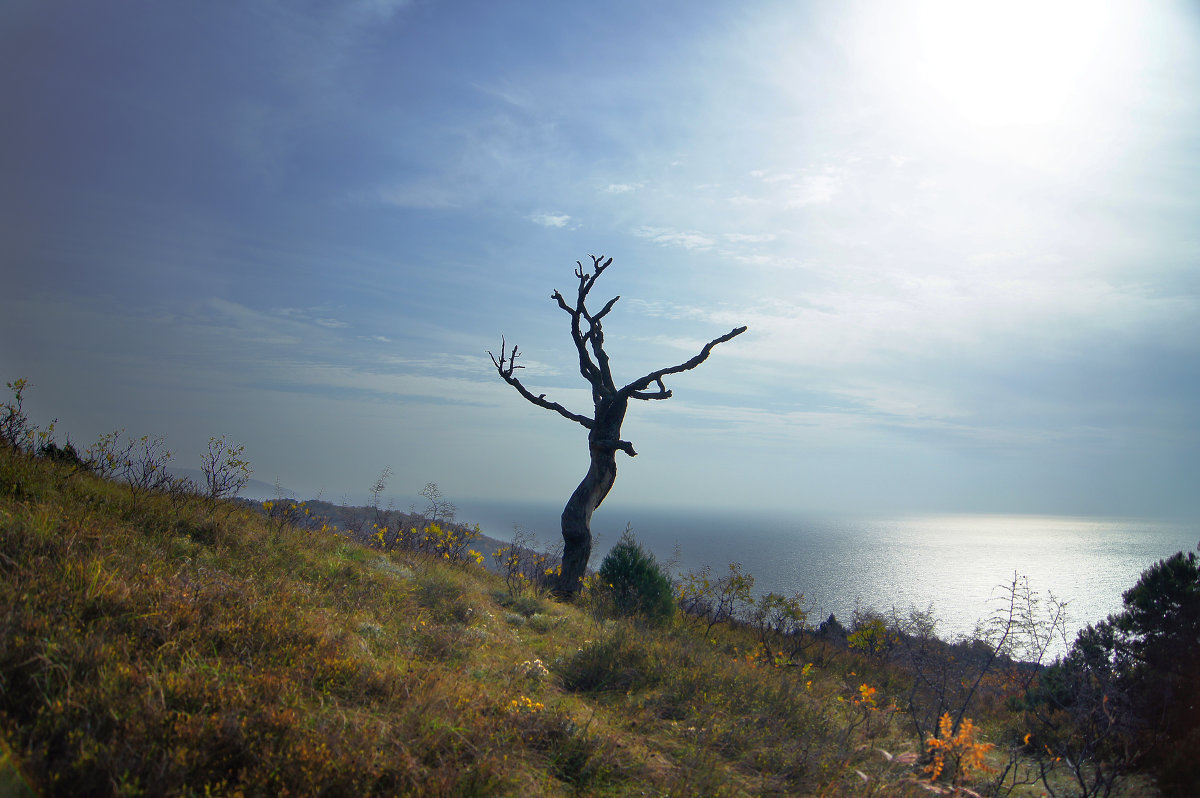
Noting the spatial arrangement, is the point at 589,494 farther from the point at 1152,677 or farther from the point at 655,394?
the point at 1152,677

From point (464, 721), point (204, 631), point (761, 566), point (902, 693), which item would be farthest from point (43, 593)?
point (761, 566)

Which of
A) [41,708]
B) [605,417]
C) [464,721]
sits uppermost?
[605,417]

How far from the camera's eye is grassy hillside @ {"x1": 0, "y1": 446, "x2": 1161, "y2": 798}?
117 inches

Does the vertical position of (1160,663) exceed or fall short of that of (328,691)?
it falls short

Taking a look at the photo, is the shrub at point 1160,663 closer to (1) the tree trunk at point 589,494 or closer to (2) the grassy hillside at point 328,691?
(2) the grassy hillside at point 328,691

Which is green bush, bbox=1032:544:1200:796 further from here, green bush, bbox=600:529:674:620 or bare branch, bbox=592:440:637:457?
bare branch, bbox=592:440:637:457

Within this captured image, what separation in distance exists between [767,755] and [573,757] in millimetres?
1725

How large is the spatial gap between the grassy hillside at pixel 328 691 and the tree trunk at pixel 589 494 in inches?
180

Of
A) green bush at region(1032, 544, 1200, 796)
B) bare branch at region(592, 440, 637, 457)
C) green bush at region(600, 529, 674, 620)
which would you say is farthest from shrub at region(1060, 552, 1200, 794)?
bare branch at region(592, 440, 637, 457)

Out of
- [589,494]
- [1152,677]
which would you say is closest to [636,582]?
[589,494]

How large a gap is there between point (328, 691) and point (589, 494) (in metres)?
9.19

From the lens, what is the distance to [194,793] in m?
2.72

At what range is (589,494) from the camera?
12961 mm

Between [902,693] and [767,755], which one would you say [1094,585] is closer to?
[902,693]
